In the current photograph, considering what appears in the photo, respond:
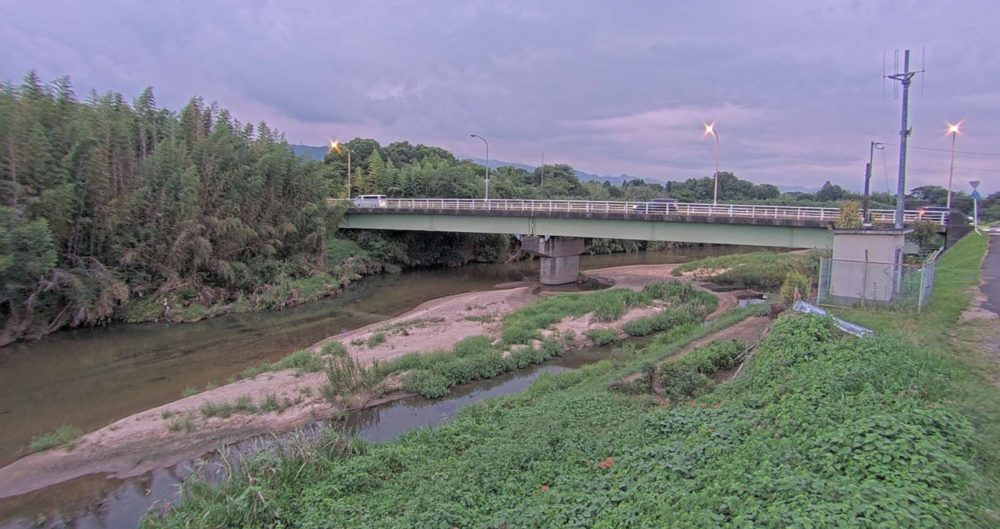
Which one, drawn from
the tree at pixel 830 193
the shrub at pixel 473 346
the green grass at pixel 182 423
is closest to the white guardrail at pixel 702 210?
the shrub at pixel 473 346

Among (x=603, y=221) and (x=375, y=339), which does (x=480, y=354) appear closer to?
(x=375, y=339)

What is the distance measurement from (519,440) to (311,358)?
Result: 33.4ft

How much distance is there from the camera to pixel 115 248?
2506 cm

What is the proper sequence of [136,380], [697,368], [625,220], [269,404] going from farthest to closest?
[625,220] < [136,380] < [269,404] < [697,368]

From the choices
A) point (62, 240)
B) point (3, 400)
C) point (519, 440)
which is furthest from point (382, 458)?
point (62, 240)

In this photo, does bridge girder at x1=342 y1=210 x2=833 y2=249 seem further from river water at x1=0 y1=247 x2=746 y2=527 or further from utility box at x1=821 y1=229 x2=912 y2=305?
utility box at x1=821 y1=229 x2=912 y2=305

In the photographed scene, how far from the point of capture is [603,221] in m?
36.4

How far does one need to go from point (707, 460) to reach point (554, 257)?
3192cm

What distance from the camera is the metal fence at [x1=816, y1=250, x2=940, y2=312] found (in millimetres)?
14586

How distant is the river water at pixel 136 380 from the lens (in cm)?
1025

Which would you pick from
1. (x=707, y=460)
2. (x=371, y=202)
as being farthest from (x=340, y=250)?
(x=707, y=460)

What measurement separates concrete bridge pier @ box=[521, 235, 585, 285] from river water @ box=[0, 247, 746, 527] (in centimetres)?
1174

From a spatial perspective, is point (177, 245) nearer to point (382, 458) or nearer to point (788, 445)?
point (382, 458)

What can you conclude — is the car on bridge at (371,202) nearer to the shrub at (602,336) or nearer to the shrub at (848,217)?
the shrub at (602,336)
